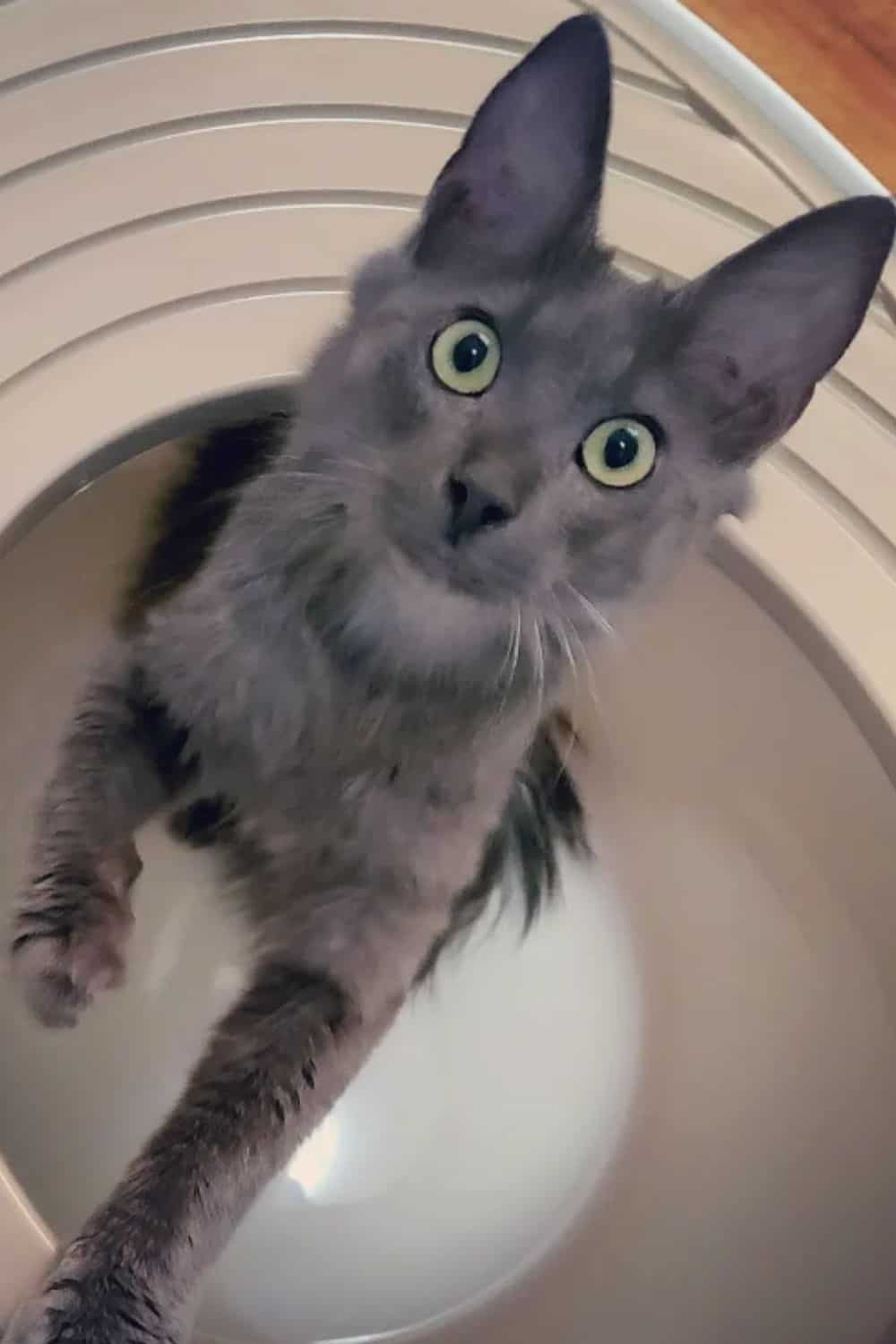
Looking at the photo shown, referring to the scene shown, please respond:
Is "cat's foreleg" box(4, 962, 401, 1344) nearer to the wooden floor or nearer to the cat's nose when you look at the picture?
the cat's nose

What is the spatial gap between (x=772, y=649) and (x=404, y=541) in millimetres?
378

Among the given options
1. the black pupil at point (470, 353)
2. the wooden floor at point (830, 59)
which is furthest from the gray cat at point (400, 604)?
the wooden floor at point (830, 59)

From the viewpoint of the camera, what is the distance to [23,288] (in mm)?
833

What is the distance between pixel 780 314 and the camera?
0.69 meters

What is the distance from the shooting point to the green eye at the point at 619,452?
70 cm

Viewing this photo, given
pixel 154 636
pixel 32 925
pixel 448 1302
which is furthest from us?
pixel 448 1302

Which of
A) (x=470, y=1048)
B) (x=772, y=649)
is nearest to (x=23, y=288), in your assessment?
(x=772, y=649)

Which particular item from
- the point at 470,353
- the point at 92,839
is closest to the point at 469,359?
the point at 470,353

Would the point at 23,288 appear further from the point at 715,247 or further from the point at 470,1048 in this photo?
the point at 470,1048

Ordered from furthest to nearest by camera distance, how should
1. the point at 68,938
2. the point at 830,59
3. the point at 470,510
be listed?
the point at 830,59, the point at 68,938, the point at 470,510

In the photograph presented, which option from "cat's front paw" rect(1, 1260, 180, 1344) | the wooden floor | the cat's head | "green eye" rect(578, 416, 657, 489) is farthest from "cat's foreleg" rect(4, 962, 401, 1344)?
the wooden floor

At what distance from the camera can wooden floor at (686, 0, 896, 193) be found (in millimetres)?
1413

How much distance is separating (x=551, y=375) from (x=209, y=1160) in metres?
0.45

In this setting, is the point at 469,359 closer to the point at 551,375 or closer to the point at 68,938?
the point at 551,375
